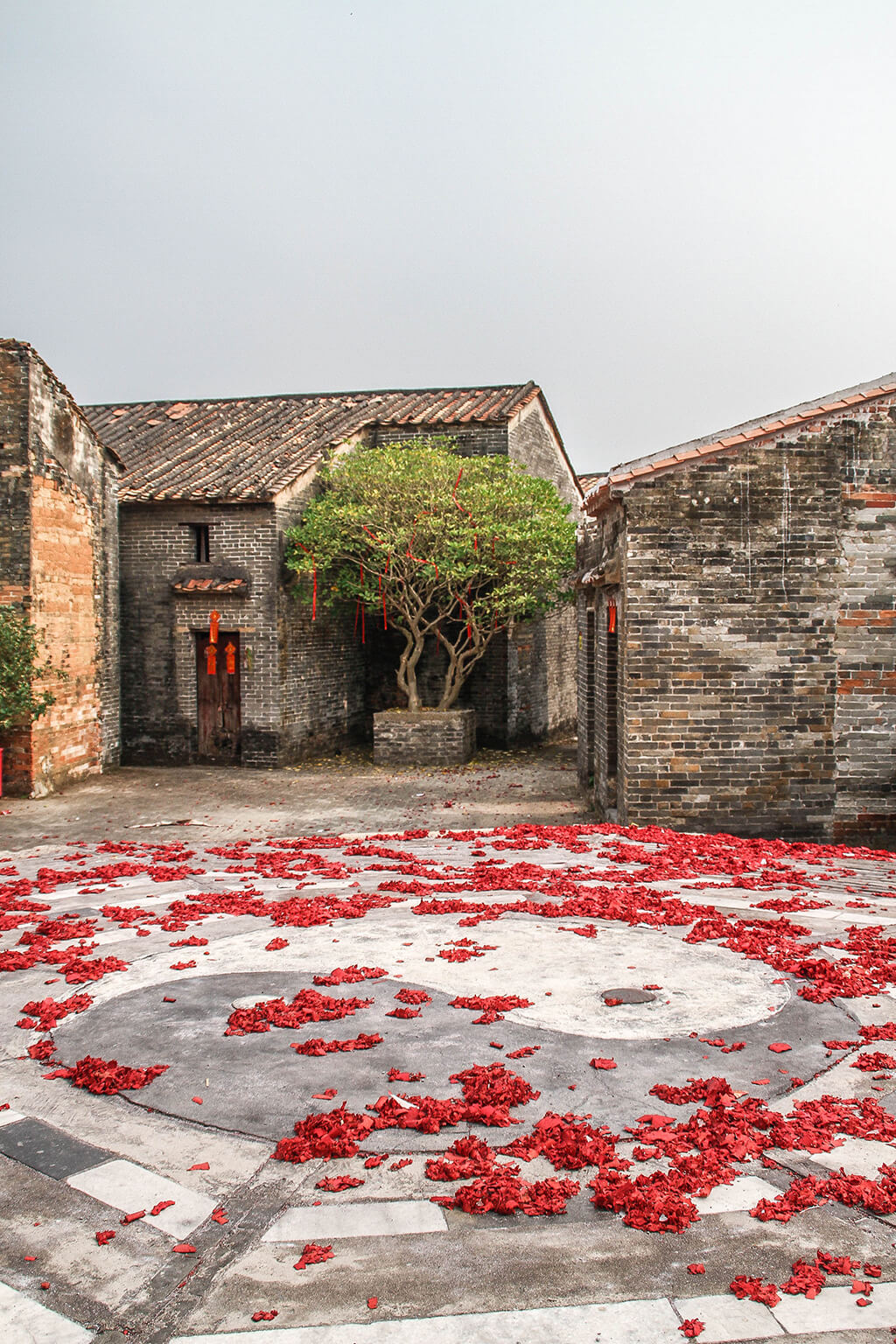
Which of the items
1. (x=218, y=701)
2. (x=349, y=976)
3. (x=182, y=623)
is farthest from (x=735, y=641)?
(x=182, y=623)

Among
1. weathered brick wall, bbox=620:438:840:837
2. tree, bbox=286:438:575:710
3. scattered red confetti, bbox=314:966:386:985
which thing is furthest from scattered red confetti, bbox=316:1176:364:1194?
tree, bbox=286:438:575:710

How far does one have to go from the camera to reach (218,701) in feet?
58.1

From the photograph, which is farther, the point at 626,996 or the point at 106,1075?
the point at 626,996

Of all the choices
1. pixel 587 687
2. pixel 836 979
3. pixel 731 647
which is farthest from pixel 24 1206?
pixel 587 687

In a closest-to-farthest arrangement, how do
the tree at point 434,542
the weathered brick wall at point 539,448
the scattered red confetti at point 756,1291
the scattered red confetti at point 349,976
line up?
the scattered red confetti at point 756,1291 < the scattered red confetti at point 349,976 < the tree at point 434,542 < the weathered brick wall at point 539,448

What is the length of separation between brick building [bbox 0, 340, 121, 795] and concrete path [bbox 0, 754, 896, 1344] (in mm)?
6278

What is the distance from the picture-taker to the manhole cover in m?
5.60

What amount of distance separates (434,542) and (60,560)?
19.6 ft

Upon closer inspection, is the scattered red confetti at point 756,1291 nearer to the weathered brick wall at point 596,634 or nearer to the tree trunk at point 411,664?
the weathered brick wall at point 596,634

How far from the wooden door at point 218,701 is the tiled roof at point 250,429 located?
8.53 ft

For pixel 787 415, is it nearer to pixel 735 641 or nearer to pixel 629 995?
pixel 735 641

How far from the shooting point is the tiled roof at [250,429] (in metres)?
17.6

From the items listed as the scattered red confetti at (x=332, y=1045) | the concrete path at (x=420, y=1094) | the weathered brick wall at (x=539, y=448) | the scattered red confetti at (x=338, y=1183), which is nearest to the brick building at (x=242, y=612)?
the weathered brick wall at (x=539, y=448)

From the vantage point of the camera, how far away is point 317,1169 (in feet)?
12.9
